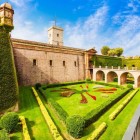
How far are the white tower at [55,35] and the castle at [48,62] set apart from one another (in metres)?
13.0

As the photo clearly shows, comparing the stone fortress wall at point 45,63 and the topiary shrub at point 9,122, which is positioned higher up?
the stone fortress wall at point 45,63

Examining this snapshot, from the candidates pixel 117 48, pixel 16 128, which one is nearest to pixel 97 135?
pixel 16 128

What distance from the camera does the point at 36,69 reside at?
1128 inches

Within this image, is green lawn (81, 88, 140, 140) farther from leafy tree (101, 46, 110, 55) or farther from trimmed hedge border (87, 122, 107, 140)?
leafy tree (101, 46, 110, 55)

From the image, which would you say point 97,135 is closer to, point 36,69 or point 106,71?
point 36,69

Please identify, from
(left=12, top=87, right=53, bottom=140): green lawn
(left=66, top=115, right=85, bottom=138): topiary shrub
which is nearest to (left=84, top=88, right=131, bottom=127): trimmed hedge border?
(left=66, top=115, right=85, bottom=138): topiary shrub

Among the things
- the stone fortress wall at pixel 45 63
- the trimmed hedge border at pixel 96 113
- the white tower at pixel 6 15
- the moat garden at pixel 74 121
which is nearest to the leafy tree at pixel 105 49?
the stone fortress wall at pixel 45 63

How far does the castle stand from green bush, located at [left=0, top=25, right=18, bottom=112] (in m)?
10.9

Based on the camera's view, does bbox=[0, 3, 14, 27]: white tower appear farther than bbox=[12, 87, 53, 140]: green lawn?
Yes

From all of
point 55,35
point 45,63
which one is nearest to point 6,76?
point 45,63

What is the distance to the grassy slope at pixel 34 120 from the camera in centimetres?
1096

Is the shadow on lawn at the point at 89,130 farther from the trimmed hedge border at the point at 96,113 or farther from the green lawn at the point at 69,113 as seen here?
the trimmed hedge border at the point at 96,113

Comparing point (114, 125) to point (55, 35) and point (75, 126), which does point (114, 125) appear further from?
point (55, 35)

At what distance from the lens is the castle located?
87.8 feet
